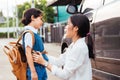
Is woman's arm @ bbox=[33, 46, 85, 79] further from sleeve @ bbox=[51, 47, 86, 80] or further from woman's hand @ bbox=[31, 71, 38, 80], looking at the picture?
woman's hand @ bbox=[31, 71, 38, 80]

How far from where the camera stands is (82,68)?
13.9ft

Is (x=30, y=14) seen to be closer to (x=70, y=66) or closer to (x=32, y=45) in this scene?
(x=32, y=45)

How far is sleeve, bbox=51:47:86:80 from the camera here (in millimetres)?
4121

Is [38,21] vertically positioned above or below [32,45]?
above

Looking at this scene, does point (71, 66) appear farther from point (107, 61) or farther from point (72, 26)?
point (107, 61)

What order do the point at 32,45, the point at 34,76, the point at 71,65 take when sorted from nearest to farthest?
the point at 71,65
the point at 34,76
the point at 32,45

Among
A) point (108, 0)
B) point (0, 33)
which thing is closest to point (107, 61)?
point (108, 0)

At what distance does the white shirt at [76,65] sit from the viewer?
413cm

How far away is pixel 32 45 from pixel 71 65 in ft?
3.72

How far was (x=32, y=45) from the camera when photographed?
17.0 ft

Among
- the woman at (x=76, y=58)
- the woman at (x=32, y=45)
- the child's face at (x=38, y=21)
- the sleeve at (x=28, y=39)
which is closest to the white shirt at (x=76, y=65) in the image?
the woman at (x=76, y=58)

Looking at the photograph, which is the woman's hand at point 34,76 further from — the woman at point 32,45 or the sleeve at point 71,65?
the sleeve at point 71,65

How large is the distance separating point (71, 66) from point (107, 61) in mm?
1984

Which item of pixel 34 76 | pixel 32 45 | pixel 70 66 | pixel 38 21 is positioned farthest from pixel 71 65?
pixel 38 21
